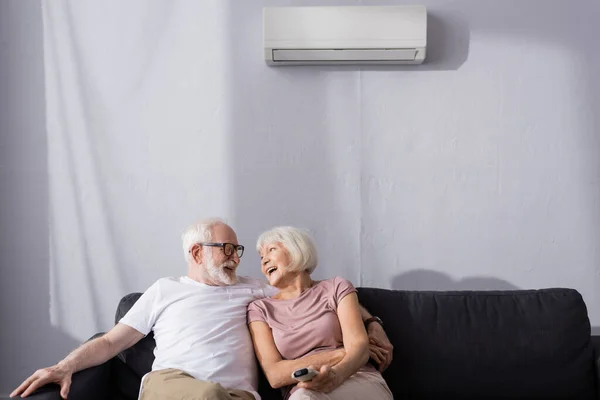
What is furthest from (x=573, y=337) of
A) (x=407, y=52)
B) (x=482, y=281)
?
(x=407, y=52)

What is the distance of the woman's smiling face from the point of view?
8.13 ft

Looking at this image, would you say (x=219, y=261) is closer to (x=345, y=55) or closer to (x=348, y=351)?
(x=348, y=351)

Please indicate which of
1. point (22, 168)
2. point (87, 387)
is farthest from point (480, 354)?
point (22, 168)

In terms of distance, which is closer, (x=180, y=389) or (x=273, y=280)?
(x=180, y=389)

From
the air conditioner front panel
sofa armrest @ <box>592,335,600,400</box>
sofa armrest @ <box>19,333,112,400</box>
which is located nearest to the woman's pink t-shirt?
sofa armrest @ <box>19,333,112,400</box>

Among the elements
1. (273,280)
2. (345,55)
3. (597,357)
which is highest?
(345,55)

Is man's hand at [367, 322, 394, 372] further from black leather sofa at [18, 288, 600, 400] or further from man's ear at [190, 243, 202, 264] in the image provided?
man's ear at [190, 243, 202, 264]

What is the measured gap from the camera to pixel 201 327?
2414 millimetres

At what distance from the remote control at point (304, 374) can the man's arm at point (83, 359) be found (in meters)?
0.68

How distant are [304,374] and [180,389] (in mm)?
411

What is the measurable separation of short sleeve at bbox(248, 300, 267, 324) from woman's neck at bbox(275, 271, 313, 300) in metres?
0.09

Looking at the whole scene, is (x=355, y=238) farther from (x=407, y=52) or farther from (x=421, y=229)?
(x=407, y=52)

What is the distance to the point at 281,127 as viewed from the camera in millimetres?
3117

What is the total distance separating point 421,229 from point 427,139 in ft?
1.38
